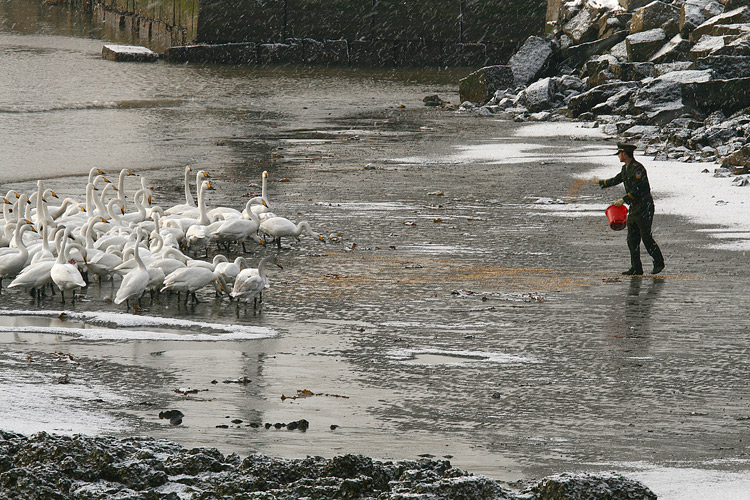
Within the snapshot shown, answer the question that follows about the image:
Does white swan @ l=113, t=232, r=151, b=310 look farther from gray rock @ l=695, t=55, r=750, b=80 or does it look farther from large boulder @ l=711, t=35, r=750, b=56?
large boulder @ l=711, t=35, r=750, b=56

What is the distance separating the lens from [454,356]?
9.69 metres

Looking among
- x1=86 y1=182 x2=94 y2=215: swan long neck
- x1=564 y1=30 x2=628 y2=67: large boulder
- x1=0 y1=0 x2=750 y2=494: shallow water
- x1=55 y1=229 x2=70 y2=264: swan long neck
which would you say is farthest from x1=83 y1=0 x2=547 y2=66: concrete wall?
x1=55 y1=229 x2=70 y2=264: swan long neck

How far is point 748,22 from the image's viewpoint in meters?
32.8

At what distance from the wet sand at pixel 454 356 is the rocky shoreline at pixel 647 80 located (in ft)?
21.8

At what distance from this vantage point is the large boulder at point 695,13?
116 ft

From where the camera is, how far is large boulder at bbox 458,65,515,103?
118 ft

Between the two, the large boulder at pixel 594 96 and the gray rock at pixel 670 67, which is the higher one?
the gray rock at pixel 670 67

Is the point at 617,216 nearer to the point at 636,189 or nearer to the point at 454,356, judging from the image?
the point at 636,189

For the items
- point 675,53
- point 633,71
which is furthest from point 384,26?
Answer: point 633,71

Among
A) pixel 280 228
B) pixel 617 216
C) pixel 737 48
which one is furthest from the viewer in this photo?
pixel 737 48

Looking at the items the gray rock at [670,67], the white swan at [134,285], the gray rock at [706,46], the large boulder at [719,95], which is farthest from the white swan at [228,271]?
the gray rock at [670,67]

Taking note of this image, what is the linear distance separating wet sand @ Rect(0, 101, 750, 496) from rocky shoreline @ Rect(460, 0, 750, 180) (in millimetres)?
6652

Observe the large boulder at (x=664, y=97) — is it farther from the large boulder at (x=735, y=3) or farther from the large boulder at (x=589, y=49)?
the large boulder at (x=589, y=49)

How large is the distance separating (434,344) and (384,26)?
49.1 meters
